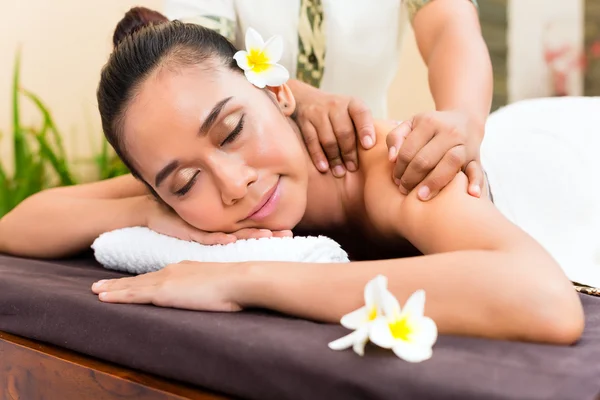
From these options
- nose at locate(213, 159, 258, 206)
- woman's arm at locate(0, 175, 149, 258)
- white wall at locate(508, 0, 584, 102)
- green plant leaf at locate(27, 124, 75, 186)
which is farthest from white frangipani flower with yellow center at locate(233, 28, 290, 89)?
white wall at locate(508, 0, 584, 102)

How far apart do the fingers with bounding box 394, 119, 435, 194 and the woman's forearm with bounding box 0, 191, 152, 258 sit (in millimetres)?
684

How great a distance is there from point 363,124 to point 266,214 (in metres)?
0.31

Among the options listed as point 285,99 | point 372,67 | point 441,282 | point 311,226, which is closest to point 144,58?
point 285,99

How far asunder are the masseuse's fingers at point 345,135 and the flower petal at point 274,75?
139 mm

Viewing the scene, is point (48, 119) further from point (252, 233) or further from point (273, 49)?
point (252, 233)

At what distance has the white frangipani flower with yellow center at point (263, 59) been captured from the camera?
1464 mm

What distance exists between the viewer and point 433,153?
49.8 inches

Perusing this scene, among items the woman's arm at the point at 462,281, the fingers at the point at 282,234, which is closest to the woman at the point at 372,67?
the woman's arm at the point at 462,281

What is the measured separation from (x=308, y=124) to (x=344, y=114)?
0.09 metres

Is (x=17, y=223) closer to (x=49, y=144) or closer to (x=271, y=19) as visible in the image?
(x=271, y=19)

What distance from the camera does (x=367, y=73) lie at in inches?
86.5

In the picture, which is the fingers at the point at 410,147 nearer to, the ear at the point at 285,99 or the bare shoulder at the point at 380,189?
the bare shoulder at the point at 380,189

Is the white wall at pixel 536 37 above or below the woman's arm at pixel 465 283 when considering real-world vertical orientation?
below

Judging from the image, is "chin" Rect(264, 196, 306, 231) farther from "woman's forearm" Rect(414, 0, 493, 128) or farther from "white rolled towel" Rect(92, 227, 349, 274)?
"woman's forearm" Rect(414, 0, 493, 128)
